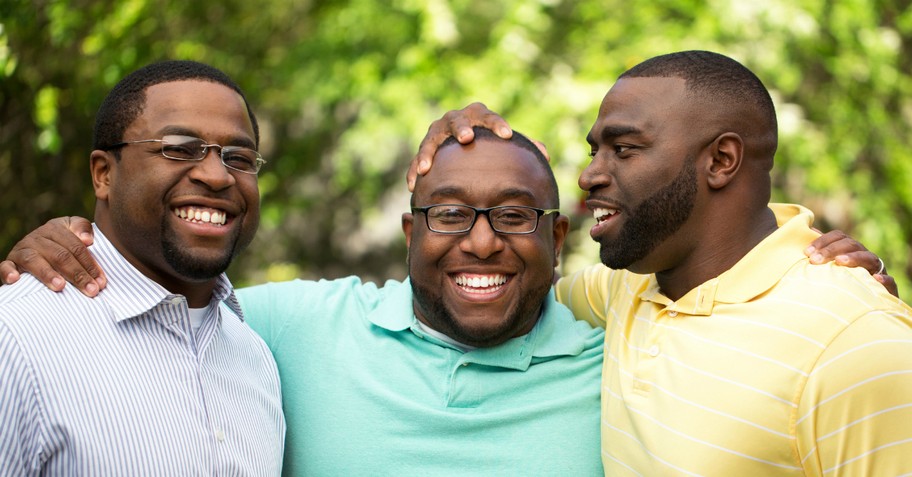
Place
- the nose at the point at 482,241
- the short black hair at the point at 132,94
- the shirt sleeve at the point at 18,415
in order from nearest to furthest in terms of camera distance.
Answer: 1. the shirt sleeve at the point at 18,415
2. the short black hair at the point at 132,94
3. the nose at the point at 482,241

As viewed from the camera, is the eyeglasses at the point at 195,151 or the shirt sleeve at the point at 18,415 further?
the eyeglasses at the point at 195,151

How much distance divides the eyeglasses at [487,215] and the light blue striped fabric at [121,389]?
2.82ft

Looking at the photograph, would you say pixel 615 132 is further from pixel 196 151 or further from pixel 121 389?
pixel 121 389

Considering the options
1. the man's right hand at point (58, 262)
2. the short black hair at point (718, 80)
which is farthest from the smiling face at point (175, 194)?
the short black hair at point (718, 80)

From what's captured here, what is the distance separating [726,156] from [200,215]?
1638 mm

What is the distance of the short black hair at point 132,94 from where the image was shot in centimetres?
273

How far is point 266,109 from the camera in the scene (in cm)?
904

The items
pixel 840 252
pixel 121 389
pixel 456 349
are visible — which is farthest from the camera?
pixel 456 349

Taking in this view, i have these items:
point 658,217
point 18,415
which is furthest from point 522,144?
point 18,415

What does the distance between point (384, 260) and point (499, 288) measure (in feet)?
23.0

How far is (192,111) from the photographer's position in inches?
107

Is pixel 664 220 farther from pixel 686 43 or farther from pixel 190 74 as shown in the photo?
pixel 686 43

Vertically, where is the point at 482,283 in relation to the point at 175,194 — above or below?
below

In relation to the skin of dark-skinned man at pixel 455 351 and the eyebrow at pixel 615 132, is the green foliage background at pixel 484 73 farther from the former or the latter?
the eyebrow at pixel 615 132
